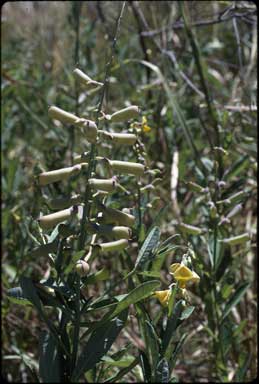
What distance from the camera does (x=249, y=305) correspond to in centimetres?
201

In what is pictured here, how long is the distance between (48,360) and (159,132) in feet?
5.46

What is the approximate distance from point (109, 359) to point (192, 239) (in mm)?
846

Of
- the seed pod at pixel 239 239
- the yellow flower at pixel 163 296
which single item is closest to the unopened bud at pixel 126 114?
the yellow flower at pixel 163 296

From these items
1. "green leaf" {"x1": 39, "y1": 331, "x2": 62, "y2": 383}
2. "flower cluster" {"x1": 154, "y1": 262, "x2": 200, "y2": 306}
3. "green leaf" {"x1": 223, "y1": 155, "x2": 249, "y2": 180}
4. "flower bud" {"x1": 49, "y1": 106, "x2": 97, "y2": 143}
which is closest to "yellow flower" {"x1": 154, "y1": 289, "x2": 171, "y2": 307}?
"flower cluster" {"x1": 154, "y1": 262, "x2": 200, "y2": 306}

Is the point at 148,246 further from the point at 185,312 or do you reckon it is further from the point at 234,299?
the point at 234,299

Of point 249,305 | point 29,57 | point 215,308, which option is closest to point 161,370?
point 215,308

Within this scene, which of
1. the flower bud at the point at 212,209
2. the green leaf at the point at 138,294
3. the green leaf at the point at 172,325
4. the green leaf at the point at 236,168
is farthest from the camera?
the green leaf at the point at 236,168

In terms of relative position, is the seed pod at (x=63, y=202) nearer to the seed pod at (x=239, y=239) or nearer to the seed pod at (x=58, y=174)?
the seed pod at (x=58, y=174)

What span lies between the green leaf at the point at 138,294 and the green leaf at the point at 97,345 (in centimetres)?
5

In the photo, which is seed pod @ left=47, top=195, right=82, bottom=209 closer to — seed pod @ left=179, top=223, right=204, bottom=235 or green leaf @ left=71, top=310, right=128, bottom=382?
green leaf @ left=71, top=310, right=128, bottom=382

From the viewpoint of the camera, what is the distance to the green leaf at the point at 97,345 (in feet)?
3.12

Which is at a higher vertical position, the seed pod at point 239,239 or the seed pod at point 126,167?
the seed pod at point 126,167

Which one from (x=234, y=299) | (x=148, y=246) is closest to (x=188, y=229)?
(x=234, y=299)

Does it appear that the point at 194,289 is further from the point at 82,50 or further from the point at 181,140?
the point at 82,50
